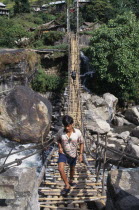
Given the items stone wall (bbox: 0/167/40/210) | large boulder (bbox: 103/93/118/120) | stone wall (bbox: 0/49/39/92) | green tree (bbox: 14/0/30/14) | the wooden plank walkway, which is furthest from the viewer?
green tree (bbox: 14/0/30/14)

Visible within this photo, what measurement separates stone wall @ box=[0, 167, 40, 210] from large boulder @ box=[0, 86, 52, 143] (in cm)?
712

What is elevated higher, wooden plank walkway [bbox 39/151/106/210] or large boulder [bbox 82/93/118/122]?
wooden plank walkway [bbox 39/151/106/210]

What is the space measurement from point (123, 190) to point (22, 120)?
24.8 ft

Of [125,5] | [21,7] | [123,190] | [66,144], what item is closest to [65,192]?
[66,144]

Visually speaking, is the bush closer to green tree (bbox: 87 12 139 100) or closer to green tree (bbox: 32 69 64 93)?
green tree (bbox: 32 69 64 93)

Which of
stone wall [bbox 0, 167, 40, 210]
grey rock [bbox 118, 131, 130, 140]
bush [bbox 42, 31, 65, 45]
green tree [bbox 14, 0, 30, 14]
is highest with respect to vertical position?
green tree [bbox 14, 0, 30, 14]

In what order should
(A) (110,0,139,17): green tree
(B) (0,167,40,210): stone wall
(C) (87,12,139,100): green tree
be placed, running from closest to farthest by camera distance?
(B) (0,167,40,210): stone wall
(C) (87,12,139,100): green tree
(A) (110,0,139,17): green tree

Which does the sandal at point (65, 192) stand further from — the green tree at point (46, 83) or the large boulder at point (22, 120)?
the green tree at point (46, 83)

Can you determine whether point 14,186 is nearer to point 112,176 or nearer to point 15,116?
point 112,176

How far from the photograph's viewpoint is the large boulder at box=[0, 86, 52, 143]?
927cm

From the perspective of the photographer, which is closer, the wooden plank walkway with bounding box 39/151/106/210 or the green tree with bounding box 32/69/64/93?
the wooden plank walkway with bounding box 39/151/106/210

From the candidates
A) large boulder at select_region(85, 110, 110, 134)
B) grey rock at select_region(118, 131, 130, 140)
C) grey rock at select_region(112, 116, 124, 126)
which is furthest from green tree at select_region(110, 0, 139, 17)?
grey rock at select_region(118, 131, 130, 140)

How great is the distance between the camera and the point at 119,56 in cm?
1326

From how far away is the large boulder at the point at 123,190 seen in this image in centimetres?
206
